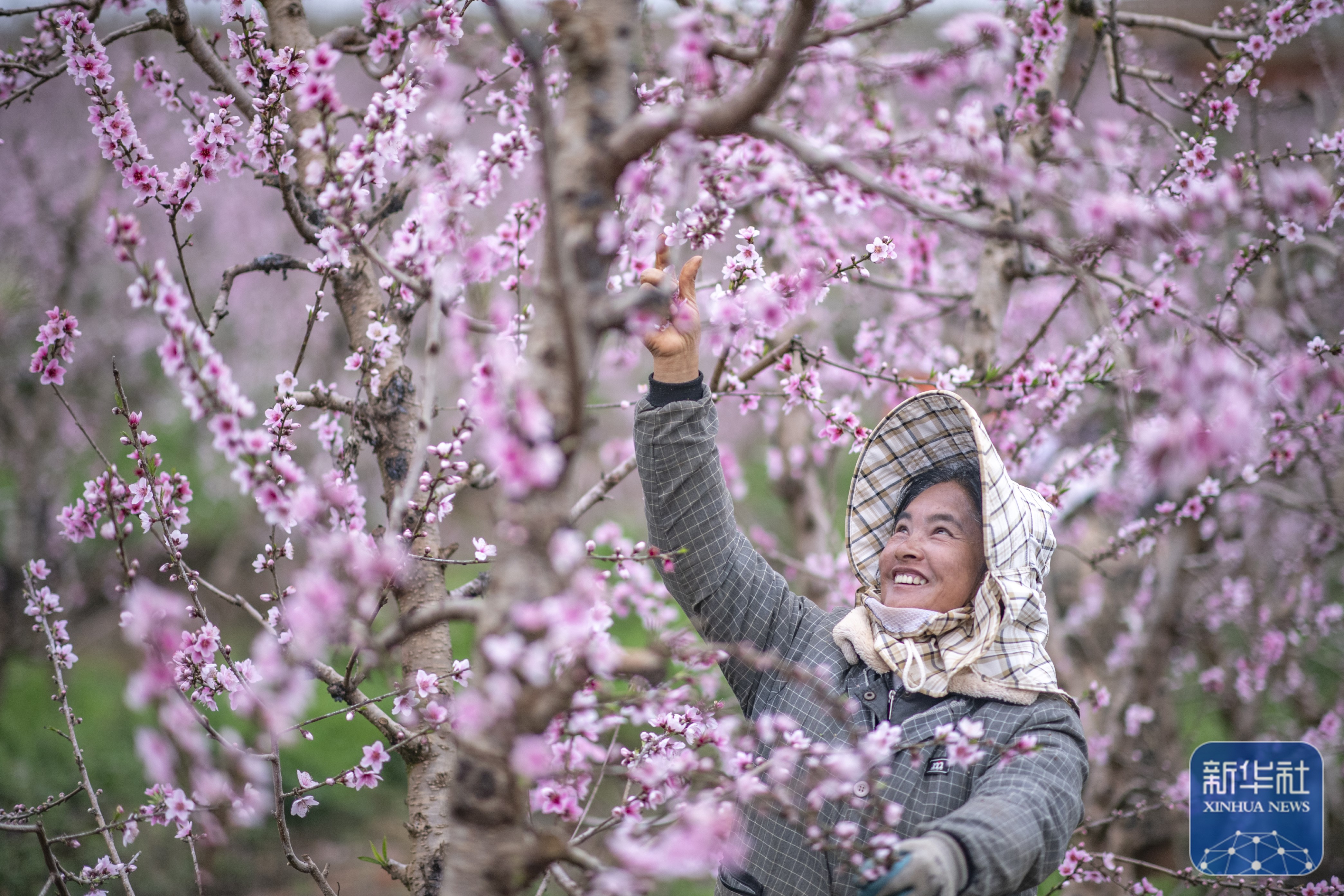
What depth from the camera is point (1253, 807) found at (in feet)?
7.79

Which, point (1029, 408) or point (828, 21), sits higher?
point (828, 21)

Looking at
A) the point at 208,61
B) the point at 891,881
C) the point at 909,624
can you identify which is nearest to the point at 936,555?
the point at 909,624

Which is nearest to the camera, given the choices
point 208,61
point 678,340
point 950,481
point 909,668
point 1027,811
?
point 1027,811

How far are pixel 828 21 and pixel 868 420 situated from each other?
607 centimetres

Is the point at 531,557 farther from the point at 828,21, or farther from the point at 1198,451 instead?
the point at 828,21

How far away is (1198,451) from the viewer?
963 mm

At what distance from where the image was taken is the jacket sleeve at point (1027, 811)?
1524 millimetres

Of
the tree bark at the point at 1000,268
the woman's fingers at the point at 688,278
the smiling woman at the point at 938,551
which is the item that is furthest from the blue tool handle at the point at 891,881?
the tree bark at the point at 1000,268

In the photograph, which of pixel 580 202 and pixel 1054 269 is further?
pixel 1054 269

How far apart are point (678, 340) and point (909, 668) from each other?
0.95 meters

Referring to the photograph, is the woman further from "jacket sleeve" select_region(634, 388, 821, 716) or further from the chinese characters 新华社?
the chinese characters 新华社

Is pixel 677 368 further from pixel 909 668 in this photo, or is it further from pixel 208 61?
pixel 208 61

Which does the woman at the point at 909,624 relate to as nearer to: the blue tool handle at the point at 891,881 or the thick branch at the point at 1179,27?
the blue tool handle at the point at 891,881

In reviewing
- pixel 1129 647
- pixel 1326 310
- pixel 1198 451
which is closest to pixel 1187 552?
pixel 1129 647
